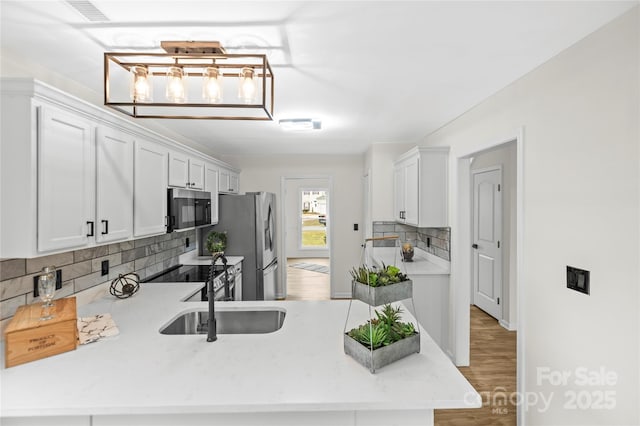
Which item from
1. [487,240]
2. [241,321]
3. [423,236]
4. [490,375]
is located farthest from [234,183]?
[490,375]

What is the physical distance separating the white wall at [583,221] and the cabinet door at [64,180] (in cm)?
267

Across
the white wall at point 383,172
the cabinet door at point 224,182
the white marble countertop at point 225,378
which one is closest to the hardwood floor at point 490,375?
the white marble countertop at point 225,378

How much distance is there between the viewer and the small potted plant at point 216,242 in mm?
4176

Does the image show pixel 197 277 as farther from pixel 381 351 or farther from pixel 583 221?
pixel 583 221

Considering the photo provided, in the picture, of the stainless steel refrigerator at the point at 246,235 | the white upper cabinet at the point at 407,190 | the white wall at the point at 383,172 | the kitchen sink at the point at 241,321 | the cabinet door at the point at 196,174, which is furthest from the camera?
the white wall at the point at 383,172

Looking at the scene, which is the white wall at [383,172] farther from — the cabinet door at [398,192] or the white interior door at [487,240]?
the white interior door at [487,240]

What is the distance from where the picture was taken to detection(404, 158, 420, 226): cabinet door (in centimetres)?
364

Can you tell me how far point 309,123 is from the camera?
3.17m

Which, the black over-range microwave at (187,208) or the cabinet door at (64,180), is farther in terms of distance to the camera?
the black over-range microwave at (187,208)

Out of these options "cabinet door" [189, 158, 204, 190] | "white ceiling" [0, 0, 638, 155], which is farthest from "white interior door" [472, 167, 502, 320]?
"cabinet door" [189, 158, 204, 190]

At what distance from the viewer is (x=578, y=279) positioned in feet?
5.55

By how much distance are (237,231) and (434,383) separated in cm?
355

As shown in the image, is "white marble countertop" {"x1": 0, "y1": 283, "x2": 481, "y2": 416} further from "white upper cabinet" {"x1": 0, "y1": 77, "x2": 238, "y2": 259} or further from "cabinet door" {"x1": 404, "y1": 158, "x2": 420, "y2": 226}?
"cabinet door" {"x1": 404, "y1": 158, "x2": 420, "y2": 226}

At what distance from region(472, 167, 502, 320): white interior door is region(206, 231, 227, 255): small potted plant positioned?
3.53m
